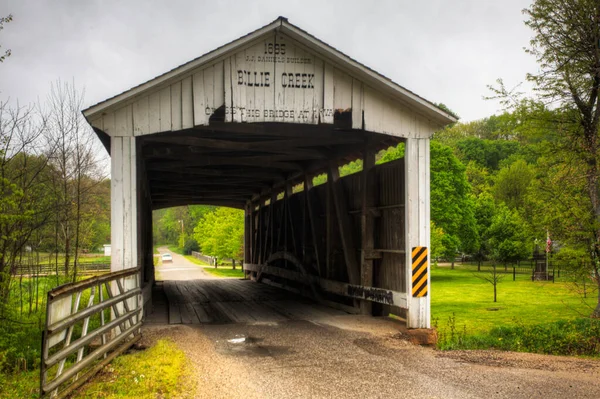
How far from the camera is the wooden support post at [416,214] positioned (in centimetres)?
782

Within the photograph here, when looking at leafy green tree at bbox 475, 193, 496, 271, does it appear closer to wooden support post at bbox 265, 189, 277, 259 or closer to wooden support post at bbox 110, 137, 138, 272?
wooden support post at bbox 265, 189, 277, 259

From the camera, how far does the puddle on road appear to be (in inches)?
260

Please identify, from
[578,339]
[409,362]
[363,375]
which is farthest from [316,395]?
[578,339]

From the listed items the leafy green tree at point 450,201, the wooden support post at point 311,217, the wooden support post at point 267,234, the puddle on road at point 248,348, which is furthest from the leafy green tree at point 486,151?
the puddle on road at point 248,348

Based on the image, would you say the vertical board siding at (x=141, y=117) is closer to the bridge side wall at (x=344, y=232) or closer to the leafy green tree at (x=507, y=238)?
the bridge side wall at (x=344, y=232)

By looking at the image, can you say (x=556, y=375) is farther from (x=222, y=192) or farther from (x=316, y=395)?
(x=222, y=192)

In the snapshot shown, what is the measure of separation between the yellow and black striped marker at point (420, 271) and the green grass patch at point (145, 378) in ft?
11.6

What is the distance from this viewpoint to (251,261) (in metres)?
20.7

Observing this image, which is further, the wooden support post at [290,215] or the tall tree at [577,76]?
the wooden support post at [290,215]

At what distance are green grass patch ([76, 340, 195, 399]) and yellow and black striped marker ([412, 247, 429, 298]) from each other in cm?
353

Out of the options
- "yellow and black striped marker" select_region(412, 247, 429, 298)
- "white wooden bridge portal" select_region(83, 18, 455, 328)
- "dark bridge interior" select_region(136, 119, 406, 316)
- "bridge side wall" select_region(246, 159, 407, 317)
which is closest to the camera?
"white wooden bridge portal" select_region(83, 18, 455, 328)

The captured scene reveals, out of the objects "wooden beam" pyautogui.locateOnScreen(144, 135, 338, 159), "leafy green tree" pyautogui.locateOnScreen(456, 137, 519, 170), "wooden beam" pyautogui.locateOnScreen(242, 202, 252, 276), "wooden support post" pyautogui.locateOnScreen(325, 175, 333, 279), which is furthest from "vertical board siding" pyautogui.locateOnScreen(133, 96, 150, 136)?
"leafy green tree" pyautogui.locateOnScreen(456, 137, 519, 170)

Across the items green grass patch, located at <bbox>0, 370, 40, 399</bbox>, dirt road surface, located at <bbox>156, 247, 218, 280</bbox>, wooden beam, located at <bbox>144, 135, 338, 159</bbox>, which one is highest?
wooden beam, located at <bbox>144, 135, 338, 159</bbox>

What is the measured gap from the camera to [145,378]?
5.18 metres
